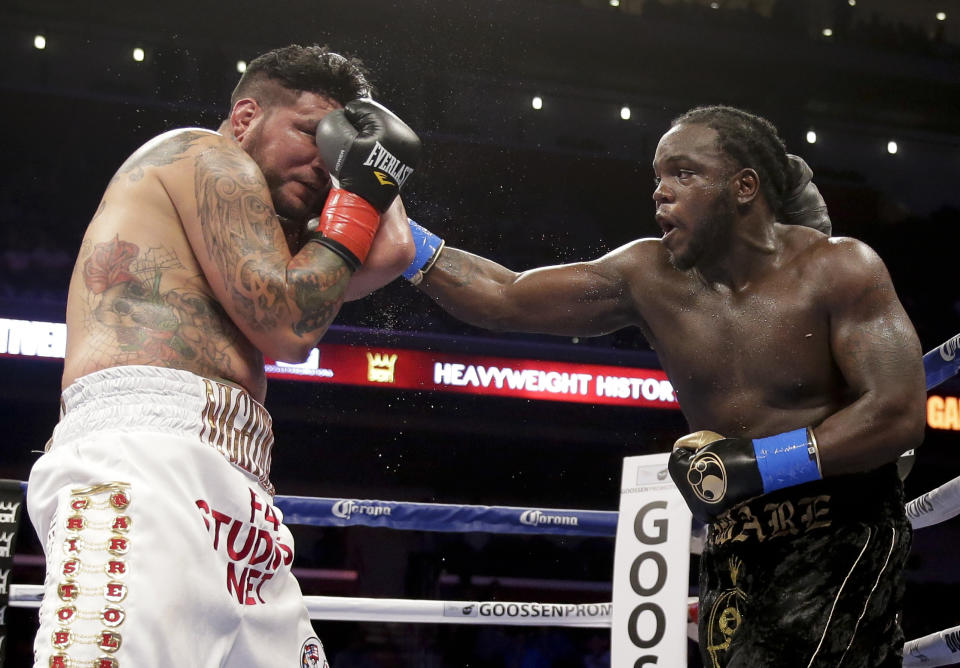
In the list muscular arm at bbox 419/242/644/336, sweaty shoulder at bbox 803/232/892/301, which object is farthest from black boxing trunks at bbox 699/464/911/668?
muscular arm at bbox 419/242/644/336

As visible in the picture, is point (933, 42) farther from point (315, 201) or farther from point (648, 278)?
point (315, 201)

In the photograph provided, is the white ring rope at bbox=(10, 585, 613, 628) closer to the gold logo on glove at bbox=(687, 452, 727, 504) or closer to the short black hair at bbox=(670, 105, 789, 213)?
the gold logo on glove at bbox=(687, 452, 727, 504)

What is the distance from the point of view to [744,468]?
1.86 m

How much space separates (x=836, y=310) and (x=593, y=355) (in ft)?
25.4

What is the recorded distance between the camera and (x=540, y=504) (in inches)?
375

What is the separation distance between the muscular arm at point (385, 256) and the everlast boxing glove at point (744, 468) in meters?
0.69

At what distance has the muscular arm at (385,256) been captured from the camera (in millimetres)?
1670

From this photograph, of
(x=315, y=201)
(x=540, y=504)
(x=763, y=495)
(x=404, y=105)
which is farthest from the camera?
(x=540, y=504)

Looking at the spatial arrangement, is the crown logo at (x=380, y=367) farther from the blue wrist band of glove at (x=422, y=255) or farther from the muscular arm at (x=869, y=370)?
the muscular arm at (x=869, y=370)

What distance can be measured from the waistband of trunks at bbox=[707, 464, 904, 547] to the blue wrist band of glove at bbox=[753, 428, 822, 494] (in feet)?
0.20

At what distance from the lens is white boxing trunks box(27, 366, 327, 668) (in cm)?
129

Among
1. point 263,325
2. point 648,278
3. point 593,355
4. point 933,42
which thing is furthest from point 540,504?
point 263,325

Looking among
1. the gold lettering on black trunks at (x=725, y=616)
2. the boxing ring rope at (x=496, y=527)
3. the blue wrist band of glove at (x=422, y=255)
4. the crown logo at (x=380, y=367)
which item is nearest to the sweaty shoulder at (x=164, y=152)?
the blue wrist band of glove at (x=422, y=255)

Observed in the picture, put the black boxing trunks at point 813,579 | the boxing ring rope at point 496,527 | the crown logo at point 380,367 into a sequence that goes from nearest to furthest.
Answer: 1. the black boxing trunks at point 813,579
2. the boxing ring rope at point 496,527
3. the crown logo at point 380,367
